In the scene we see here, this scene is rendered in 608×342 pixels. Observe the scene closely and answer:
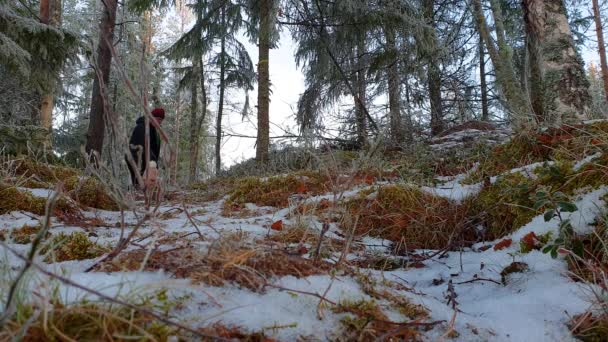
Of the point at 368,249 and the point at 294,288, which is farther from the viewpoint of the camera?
the point at 368,249

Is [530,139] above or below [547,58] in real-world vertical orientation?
below

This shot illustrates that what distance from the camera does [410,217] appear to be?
2.66m

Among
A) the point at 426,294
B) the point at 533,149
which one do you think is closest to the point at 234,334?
the point at 426,294

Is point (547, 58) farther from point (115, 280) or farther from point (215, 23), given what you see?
point (215, 23)

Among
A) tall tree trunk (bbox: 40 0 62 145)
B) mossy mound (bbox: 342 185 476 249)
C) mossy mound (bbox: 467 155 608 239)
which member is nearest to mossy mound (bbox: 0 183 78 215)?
mossy mound (bbox: 342 185 476 249)

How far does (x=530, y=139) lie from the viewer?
3.12m

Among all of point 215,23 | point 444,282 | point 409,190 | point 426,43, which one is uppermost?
point 215,23

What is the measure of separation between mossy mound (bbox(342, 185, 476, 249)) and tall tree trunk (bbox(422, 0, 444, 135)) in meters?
4.65

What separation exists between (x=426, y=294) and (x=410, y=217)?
1.11 meters

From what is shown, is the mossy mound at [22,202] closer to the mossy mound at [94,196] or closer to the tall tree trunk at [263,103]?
the mossy mound at [94,196]

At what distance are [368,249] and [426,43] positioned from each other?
6452mm

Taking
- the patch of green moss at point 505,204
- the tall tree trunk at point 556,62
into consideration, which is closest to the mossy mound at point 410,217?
the patch of green moss at point 505,204

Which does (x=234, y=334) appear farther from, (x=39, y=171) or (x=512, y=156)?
(x=39, y=171)

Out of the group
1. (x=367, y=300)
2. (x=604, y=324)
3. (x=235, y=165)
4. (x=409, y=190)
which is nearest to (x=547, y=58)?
(x=409, y=190)
